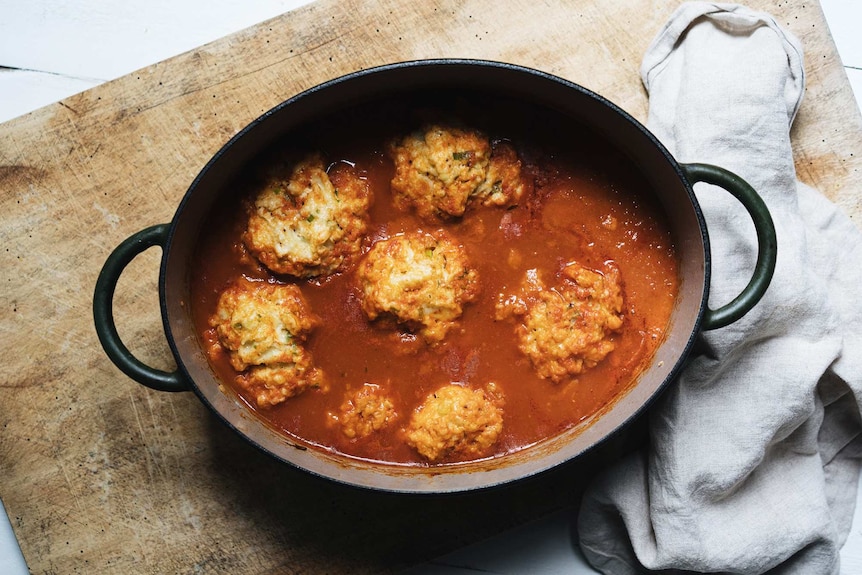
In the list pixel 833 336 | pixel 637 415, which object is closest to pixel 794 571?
pixel 833 336

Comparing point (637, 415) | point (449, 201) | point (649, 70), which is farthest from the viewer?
point (649, 70)

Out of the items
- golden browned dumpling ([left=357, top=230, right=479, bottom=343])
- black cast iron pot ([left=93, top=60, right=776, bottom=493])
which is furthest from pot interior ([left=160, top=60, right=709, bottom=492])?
golden browned dumpling ([left=357, top=230, right=479, bottom=343])

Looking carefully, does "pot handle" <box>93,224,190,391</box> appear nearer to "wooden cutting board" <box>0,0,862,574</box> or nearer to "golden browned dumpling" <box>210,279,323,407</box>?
"golden browned dumpling" <box>210,279,323,407</box>

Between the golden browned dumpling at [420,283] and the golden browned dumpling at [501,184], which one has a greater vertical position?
the golden browned dumpling at [501,184]

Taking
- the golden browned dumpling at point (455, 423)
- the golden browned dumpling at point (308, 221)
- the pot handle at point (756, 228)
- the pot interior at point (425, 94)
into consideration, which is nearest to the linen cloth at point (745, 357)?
the pot interior at point (425, 94)

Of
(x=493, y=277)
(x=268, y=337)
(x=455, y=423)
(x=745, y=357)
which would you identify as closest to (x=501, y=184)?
(x=493, y=277)

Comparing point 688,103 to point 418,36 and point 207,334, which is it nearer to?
point 418,36

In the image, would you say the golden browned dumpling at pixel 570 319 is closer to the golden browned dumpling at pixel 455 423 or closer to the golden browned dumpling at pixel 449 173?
the golden browned dumpling at pixel 455 423
